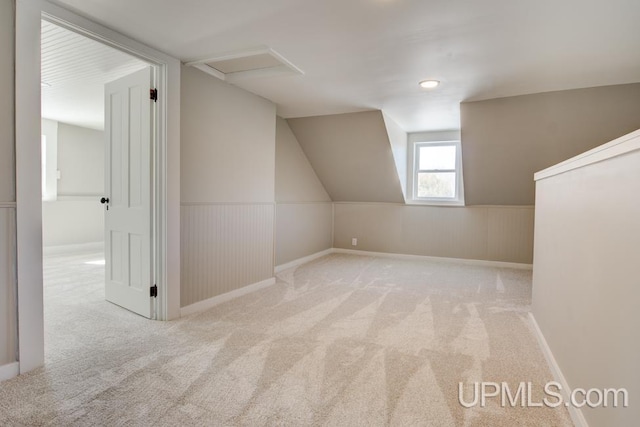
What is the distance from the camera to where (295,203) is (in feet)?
17.5

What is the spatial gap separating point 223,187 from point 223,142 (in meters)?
0.45

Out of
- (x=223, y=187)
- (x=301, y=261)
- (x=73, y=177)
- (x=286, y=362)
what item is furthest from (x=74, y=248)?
(x=286, y=362)

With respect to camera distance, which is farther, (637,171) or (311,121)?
(311,121)

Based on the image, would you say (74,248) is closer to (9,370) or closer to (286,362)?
(9,370)

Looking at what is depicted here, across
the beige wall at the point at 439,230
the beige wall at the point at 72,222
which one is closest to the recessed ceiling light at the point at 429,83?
the beige wall at the point at 439,230

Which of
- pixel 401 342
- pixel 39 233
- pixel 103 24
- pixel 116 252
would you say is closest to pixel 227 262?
pixel 116 252

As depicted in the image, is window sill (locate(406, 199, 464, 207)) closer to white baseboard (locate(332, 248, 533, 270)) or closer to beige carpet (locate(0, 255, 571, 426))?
white baseboard (locate(332, 248, 533, 270))

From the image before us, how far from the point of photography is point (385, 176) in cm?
558

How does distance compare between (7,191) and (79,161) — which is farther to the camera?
(79,161)

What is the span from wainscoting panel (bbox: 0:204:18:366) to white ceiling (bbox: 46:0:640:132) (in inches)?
53.7

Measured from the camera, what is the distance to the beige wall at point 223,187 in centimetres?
307

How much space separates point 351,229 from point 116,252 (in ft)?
13.5

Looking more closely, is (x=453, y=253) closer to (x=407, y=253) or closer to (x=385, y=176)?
(x=407, y=253)

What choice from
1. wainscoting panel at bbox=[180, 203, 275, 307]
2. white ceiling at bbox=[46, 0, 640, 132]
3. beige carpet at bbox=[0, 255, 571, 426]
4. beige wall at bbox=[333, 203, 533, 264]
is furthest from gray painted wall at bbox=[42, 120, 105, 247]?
beige wall at bbox=[333, 203, 533, 264]
